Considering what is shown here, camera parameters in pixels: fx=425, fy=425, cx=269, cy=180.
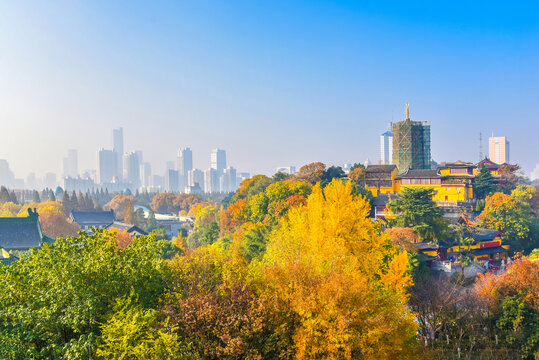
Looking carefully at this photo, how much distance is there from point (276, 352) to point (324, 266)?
9.45 feet

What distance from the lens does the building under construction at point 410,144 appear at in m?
53.6

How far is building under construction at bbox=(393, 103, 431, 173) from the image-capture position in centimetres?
5359

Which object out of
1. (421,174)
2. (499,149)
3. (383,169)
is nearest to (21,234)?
(383,169)

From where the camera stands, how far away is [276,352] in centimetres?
755

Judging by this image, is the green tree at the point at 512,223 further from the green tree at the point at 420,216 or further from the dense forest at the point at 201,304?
the dense forest at the point at 201,304

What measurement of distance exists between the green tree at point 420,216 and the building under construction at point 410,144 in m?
28.1

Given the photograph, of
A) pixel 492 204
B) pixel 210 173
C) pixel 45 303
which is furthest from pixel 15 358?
pixel 210 173

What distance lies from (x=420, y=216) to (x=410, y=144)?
29.5 meters

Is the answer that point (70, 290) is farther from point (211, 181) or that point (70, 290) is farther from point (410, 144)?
point (211, 181)

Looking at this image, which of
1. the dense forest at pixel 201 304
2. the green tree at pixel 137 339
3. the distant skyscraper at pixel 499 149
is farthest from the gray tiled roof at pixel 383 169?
the distant skyscraper at pixel 499 149

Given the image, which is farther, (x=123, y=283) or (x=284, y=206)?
(x=284, y=206)

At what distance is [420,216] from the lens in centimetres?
2600

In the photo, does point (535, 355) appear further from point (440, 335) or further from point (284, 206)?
point (284, 206)

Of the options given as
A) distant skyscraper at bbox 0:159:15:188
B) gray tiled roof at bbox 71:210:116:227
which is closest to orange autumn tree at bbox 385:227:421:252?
gray tiled roof at bbox 71:210:116:227
